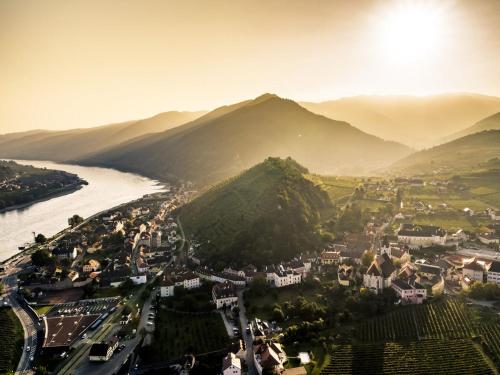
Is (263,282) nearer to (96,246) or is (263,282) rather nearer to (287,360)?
(287,360)

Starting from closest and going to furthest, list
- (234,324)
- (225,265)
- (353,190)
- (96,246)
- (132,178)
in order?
(234,324), (225,265), (96,246), (353,190), (132,178)

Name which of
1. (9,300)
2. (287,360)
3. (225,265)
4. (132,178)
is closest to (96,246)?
(9,300)

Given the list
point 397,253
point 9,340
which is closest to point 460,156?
point 397,253

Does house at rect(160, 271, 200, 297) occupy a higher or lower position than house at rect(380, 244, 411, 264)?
higher

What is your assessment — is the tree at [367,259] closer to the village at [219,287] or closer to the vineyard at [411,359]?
the village at [219,287]

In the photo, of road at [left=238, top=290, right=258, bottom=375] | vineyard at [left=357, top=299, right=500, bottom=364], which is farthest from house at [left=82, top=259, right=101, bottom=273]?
vineyard at [left=357, top=299, right=500, bottom=364]

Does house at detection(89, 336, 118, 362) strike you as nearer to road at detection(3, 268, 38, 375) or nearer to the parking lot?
road at detection(3, 268, 38, 375)
